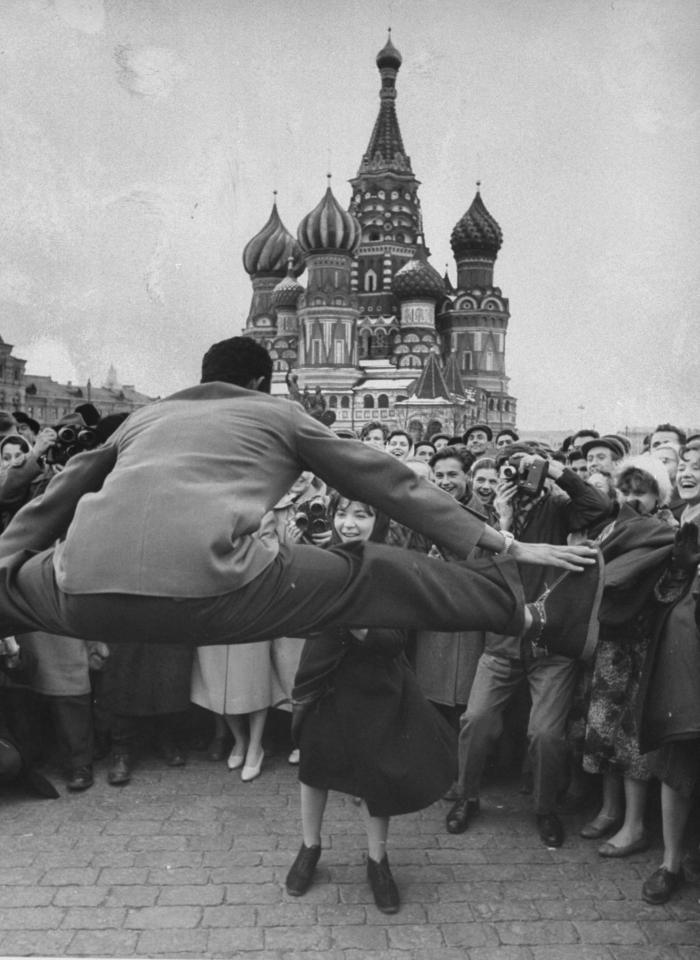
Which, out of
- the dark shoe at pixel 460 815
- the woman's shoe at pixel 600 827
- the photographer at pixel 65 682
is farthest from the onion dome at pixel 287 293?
the woman's shoe at pixel 600 827

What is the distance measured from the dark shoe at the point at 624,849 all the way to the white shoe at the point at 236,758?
6.56 ft

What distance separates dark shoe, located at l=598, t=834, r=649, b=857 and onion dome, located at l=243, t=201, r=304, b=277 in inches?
2309

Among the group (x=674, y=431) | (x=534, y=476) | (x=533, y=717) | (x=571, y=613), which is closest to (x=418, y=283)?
(x=674, y=431)

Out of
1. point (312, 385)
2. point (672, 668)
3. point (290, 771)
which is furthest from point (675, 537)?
point (312, 385)

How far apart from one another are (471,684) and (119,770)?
1.96m

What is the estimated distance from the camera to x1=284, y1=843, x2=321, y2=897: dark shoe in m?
3.51

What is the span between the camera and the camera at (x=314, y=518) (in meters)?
3.85

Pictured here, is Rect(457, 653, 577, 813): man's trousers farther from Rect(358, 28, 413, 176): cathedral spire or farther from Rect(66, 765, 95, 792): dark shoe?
Rect(358, 28, 413, 176): cathedral spire

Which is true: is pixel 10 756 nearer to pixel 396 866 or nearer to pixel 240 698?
pixel 240 698

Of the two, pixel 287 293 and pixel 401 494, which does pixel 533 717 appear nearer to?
pixel 401 494

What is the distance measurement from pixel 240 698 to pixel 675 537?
259 cm

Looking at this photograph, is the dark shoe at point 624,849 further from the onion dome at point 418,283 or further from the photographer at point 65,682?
the onion dome at point 418,283

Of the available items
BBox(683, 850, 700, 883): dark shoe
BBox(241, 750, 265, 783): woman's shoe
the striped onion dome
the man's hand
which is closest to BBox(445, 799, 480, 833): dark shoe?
BBox(683, 850, 700, 883): dark shoe

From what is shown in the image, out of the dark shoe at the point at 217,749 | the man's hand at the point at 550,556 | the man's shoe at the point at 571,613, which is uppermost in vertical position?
the man's hand at the point at 550,556
